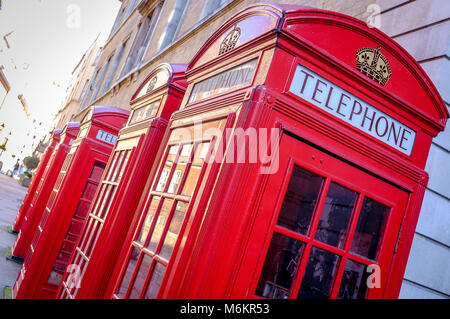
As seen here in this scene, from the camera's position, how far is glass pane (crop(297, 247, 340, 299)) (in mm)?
1577

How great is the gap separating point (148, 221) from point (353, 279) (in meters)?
1.20

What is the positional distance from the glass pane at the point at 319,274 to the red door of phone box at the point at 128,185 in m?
1.50

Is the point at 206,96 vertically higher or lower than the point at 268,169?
higher

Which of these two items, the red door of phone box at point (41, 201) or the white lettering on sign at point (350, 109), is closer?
the white lettering on sign at point (350, 109)

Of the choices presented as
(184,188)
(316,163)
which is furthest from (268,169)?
(184,188)

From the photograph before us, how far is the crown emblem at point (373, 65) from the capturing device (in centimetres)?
163

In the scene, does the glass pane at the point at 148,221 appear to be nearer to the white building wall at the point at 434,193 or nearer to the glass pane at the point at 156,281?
the glass pane at the point at 156,281

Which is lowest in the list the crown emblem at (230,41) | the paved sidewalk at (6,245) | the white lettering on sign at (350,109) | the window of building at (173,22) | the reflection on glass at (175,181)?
the paved sidewalk at (6,245)

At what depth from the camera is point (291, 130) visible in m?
1.43

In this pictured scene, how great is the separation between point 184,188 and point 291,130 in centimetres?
66

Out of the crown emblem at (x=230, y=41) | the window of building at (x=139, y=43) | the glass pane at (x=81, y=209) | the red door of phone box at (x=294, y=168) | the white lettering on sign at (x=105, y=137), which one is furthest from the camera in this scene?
the window of building at (x=139, y=43)

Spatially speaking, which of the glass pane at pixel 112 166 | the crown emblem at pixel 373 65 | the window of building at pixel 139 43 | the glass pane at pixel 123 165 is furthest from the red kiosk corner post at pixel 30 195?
the crown emblem at pixel 373 65

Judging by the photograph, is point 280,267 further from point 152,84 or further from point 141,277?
point 152,84
